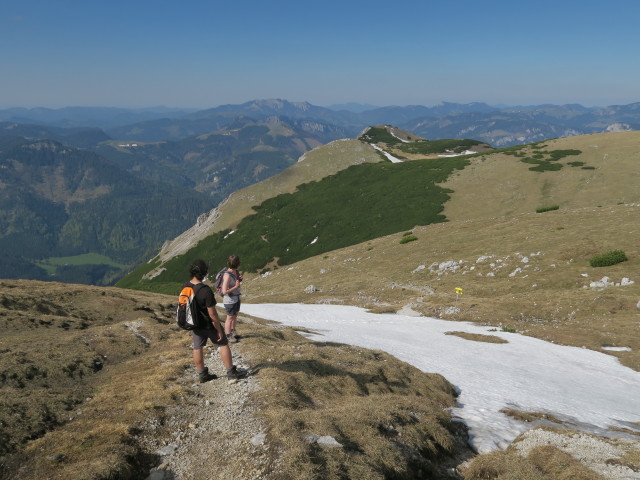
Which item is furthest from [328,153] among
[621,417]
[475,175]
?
[621,417]

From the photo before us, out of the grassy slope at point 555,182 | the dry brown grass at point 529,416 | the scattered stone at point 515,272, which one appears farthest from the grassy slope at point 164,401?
the grassy slope at point 555,182

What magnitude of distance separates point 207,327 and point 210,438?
144 inches

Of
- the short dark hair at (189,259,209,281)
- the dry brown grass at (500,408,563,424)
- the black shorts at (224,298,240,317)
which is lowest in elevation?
the dry brown grass at (500,408,563,424)

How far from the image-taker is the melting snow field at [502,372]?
51.2 feet

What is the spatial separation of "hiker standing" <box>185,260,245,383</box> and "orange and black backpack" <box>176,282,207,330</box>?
0.32ft

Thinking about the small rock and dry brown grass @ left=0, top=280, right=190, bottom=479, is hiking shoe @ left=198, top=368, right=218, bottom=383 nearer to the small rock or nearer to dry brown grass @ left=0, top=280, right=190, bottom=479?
dry brown grass @ left=0, top=280, right=190, bottom=479

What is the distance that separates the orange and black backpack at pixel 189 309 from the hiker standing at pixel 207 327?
0.10 metres

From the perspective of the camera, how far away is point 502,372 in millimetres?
21906

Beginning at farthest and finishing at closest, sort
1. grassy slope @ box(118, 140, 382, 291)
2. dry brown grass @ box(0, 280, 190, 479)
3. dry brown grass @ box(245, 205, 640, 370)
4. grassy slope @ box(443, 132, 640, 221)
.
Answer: grassy slope @ box(118, 140, 382, 291), grassy slope @ box(443, 132, 640, 221), dry brown grass @ box(245, 205, 640, 370), dry brown grass @ box(0, 280, 190, 479)

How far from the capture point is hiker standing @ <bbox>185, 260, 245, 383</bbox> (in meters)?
12.1

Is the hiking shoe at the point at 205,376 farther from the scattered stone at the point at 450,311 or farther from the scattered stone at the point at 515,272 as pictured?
the scattered stone at the point at 515,272

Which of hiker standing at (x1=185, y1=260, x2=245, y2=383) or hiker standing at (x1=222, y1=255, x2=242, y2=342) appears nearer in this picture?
hiker standing at (x1=185, y1=260, x2=245, y2=383)

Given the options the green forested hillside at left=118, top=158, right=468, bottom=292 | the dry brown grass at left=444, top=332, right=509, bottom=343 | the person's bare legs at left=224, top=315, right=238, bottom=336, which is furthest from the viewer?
the green forested hillside at left=118, top=158, right=468, bottom=292

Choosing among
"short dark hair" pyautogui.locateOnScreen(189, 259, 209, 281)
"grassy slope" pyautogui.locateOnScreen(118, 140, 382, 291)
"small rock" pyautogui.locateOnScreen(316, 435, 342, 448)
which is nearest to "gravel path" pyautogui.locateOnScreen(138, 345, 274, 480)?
"small rock" pyautogui.locateOnScreen(316, 435, 342, 448)
